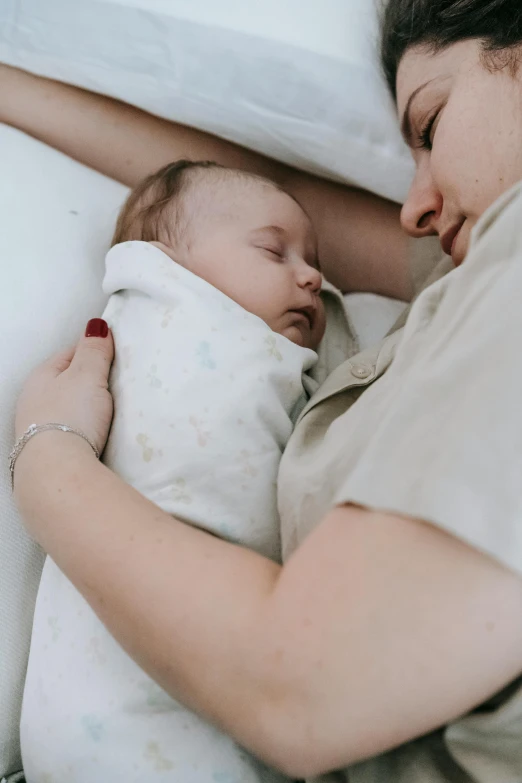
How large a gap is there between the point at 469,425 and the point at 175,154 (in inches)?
39.4

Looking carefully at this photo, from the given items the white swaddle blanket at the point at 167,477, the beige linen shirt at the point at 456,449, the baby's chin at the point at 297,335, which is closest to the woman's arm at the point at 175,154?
the baby's chin at the point at 297,335

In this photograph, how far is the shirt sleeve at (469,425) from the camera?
1.16ft

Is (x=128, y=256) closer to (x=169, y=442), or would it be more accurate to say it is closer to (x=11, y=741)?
(x=169, y=442)

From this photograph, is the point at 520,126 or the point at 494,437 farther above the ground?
the point at 520,126

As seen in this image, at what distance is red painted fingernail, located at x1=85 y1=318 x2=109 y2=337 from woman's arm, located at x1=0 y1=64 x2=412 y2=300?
1.63 ft

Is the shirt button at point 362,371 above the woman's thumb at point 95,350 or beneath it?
above

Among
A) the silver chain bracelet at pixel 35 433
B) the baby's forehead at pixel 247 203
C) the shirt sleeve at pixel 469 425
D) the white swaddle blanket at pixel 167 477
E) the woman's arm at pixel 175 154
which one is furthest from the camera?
the woman's arm at pixel 175 154

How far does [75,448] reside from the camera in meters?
0.65

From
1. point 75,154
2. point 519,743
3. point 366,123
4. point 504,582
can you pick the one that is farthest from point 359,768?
point 75,154

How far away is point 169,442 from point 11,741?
38cm

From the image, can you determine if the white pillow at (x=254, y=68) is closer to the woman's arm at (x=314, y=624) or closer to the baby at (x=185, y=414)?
the baby at (x=185, y=414)

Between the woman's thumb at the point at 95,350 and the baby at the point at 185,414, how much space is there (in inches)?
0.6

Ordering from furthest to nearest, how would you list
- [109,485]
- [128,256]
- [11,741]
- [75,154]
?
[75,154] < [128,256] < [11,741] < [109,485]

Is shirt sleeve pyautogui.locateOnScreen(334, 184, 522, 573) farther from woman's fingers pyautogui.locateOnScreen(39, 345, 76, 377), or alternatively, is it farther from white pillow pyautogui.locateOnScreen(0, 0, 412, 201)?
white pillow pyautogui.locateOnScreen(0, 0, 412, 201)
